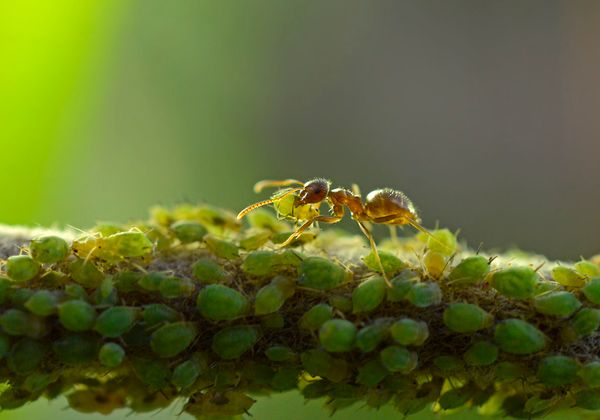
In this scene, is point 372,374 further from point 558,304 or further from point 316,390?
point 558,304

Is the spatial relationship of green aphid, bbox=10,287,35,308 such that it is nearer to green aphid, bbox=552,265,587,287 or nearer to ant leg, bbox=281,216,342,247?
ant leg, bbox=281,216,342,247

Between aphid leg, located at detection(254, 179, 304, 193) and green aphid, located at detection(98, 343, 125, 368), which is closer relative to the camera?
green aphid, located at detection(98, 343, 125, 368)

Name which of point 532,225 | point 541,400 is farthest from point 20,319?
point 532,225

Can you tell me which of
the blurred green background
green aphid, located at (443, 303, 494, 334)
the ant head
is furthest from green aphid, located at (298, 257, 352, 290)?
the blurred green background

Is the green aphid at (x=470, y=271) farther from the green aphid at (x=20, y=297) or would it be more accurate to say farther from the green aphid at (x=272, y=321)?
the green aphid at (x=20, y=297)

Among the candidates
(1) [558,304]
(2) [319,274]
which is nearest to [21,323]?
(2) [319,274]

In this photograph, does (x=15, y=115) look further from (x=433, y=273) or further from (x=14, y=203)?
(x=433, y=273)

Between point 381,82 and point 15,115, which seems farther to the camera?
point 381,82

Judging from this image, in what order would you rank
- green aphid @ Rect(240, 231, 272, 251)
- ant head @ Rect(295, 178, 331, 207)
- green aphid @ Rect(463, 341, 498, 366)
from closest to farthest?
green aphid @ Rect(463, 341, 498, 366)
green aphid @ Rect(240, 231, 272, 251)
ant head @ Rect(295, 178, 331, 207)
